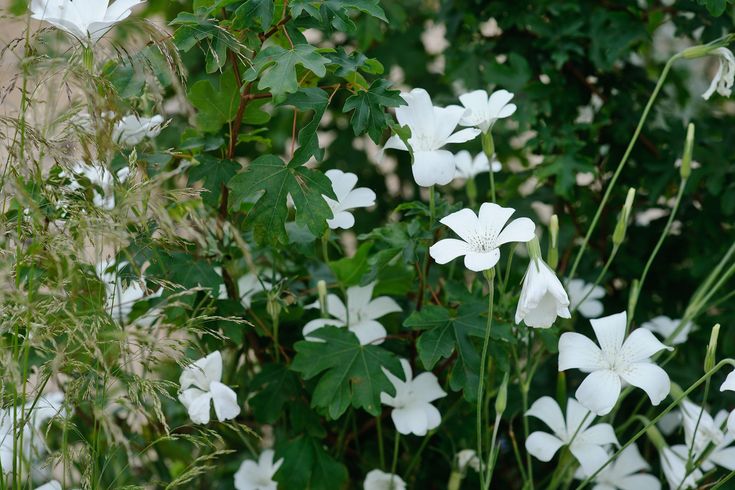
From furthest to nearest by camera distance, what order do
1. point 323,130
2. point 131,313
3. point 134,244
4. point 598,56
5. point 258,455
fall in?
point 323,130 < point 598,56 < point 258,455 < point 131,313 < point 134,244

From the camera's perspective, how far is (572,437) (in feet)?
4.29

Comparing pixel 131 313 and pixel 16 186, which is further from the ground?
pixel 16 186

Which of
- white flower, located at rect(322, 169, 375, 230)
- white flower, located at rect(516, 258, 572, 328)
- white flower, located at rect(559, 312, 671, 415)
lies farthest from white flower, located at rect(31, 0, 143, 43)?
white flower, located at rect(559, 312, 671, 415)

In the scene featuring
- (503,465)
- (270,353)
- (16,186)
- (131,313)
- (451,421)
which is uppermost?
(16,186)

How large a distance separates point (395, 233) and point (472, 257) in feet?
0.74

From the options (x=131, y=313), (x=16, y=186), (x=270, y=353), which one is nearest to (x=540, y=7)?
(x=270, y=353)

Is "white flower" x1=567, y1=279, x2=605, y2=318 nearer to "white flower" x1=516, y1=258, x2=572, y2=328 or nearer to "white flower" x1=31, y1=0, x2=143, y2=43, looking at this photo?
"white flower" x1=516, y1=258, x2=572, y2=328

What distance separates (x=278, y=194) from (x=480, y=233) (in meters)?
0.28

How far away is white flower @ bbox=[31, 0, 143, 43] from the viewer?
1163 mm

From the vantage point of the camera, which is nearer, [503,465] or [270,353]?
[270,353]

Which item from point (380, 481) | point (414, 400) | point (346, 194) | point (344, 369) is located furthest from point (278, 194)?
point (380, 481)

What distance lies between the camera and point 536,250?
109 centimetres

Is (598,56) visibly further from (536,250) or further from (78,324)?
(78,324)

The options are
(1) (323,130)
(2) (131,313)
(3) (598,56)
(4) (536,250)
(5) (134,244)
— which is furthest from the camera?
(1) (323,130)
